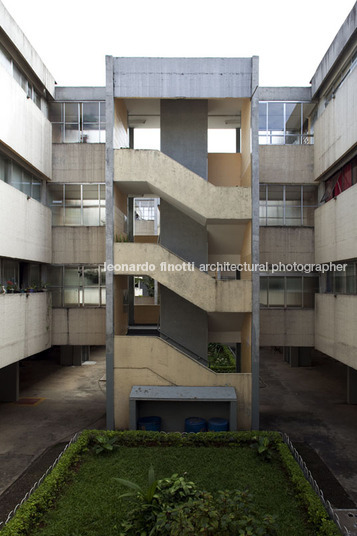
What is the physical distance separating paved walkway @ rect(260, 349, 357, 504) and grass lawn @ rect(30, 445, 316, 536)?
2.55 meters

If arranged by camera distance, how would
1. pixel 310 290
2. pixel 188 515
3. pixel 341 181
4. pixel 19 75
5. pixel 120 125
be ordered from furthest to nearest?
pixel 310 290
pixel 341 181
pixel 19 75
pixel 120 125
pixel 188 515

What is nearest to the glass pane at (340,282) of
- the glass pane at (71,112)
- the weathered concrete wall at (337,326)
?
the weathered concrete wall at (337,326)

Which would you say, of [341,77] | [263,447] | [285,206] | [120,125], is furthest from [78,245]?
[341,77]

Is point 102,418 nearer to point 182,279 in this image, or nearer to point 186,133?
point 182,279

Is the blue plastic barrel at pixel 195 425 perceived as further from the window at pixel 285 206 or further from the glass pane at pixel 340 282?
the window at pixel 285 206

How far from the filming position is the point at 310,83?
815 inches

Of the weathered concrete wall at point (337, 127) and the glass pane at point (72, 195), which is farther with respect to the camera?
the glass pane at point (72, 195)

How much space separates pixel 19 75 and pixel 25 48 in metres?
1.18

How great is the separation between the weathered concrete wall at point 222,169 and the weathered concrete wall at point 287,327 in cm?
685

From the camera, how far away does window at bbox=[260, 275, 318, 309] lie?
20.0m

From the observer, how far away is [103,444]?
1355 cm

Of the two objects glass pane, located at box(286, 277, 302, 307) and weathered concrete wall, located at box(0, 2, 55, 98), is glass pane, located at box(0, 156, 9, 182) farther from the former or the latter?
glass pane, located at box(286, 277, 302, 307)

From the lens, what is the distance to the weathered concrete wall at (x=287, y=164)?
19891 mm

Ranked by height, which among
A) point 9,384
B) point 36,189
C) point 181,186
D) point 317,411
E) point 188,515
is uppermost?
point 36,189
